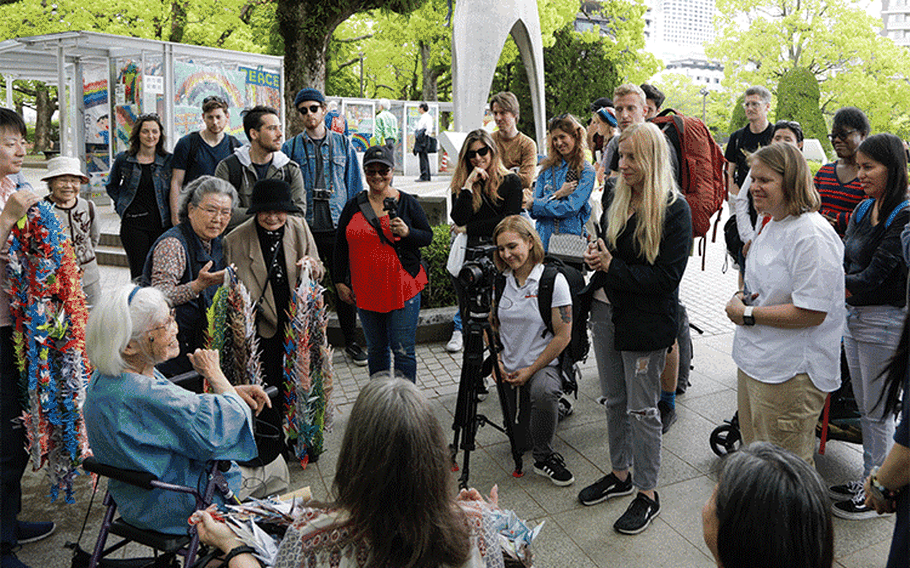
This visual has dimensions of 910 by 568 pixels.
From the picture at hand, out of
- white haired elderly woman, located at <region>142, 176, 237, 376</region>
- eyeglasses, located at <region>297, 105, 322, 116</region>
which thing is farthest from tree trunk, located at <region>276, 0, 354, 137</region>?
white haired elderly woman, located at <region>142, 176, 237, 376</region>

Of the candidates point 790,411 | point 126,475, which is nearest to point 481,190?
point 790,411

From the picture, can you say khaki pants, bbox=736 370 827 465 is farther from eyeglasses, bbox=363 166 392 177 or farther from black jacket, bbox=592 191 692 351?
eyeglasses, bbox=363 166 392 177

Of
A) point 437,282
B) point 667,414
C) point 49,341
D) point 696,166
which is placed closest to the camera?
point 49,341

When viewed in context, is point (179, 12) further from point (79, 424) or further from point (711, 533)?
point (711, 533)

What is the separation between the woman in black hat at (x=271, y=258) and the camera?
4.03 m

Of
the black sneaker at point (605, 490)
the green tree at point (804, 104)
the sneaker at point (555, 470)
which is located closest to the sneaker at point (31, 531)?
the sneaker at point (555, 470)

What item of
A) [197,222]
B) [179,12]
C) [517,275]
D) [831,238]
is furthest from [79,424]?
[179,12]

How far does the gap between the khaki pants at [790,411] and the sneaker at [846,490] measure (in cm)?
83

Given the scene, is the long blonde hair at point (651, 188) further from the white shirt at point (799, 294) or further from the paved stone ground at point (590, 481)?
the paved stone ground at point (590, 481)

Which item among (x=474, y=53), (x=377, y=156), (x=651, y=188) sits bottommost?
(x=651, y=188)

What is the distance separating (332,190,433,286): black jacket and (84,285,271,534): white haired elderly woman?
2.21m

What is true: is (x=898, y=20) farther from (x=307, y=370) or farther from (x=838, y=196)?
(x=307, y=370)

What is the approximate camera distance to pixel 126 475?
2.40m

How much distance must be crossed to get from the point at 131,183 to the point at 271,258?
261cm
